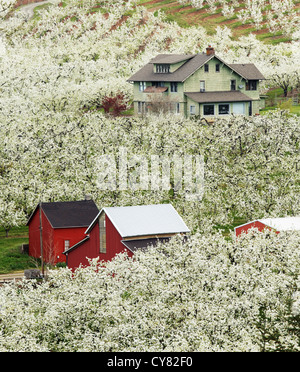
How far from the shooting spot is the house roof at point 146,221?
50.7m

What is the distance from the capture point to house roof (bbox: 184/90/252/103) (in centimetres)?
9812

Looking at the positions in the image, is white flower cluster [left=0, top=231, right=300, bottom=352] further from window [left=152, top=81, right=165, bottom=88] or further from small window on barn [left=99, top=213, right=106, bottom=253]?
window [left=152, top=81, right=165, bottom=88]

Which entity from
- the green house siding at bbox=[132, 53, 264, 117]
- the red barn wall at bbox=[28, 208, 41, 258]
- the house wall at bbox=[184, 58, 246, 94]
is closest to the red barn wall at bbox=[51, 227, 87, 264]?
the red barn wall at bbox=[28, 208, 41, 258]

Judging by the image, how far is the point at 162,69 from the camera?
352ft

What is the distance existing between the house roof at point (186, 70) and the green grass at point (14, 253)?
1610 inches

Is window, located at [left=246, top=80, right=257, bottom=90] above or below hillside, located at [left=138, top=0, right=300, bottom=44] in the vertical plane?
below

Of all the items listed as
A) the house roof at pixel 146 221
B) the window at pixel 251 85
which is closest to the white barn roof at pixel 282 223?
the house roof at pixel 146 221

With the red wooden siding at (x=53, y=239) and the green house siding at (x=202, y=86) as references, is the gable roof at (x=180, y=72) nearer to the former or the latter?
the green house siding at (x=202, y=86)

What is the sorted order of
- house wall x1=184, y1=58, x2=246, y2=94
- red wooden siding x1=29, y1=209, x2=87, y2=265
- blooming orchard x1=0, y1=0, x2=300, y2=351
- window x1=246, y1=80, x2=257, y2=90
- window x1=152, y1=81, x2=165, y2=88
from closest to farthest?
blooming orchard x1=0, y1=0, x2=300, y2=351 < red wooden siding x1=29, y1=209, x2=87, y2=265 < house wall x1=184, y1=58, x2=246, y2=94 < window x1=246, y1=80, x2=257, y2=90 < window x1=152, y1=81, x2=165, y2=88

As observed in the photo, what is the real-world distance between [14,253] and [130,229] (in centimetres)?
1602

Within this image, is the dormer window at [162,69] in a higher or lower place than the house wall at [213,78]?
higher
